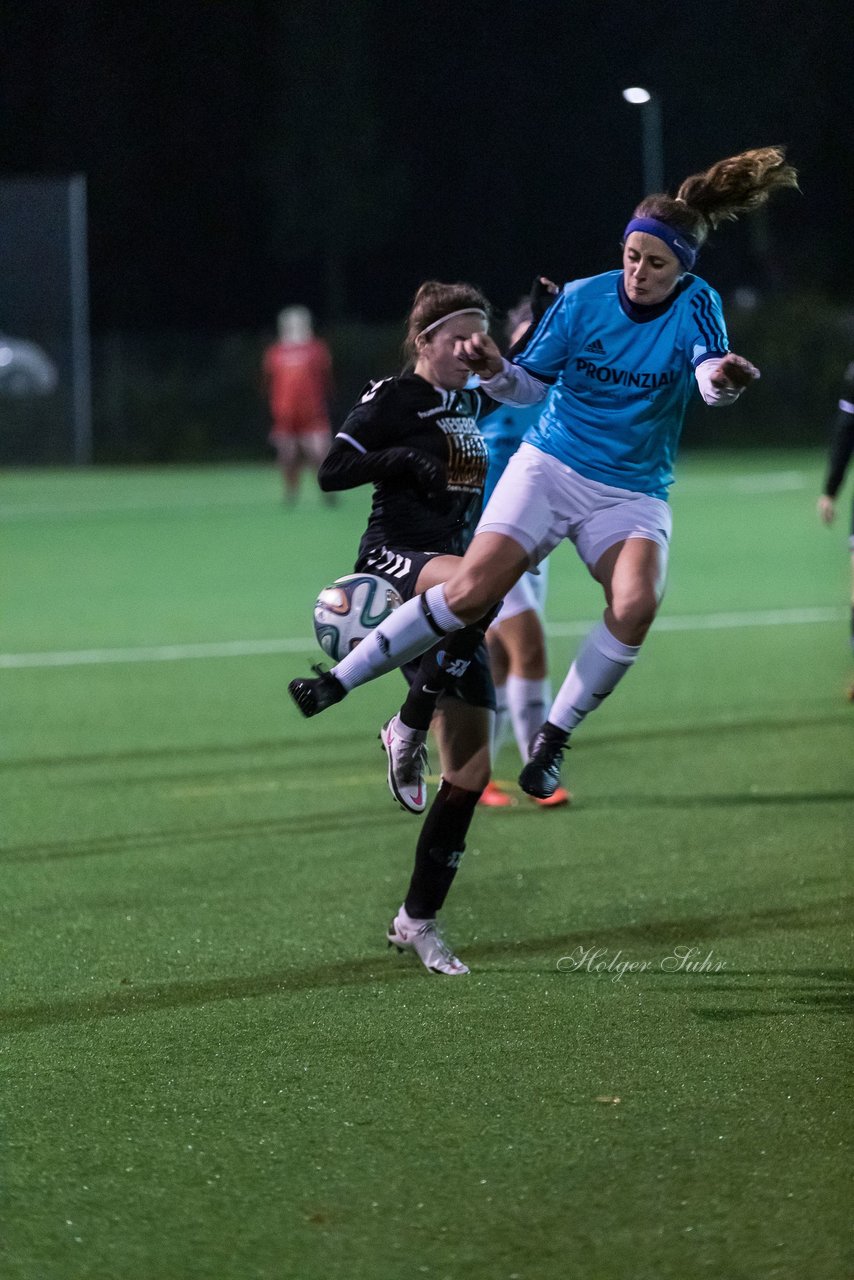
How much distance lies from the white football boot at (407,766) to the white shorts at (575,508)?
26.5 inches

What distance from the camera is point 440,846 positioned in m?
5.93

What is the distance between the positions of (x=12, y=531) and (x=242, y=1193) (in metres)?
20.0

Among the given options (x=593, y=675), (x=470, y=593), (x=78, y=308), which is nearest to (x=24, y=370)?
(x=78, y=308)

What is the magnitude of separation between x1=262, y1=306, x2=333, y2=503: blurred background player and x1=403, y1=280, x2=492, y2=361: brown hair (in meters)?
20.8

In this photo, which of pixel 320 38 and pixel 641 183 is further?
pixel 320 38

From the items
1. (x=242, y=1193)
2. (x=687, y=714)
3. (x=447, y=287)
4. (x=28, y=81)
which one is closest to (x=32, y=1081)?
(x=242, y=1193)

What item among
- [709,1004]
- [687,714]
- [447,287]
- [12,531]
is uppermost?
[447,287]

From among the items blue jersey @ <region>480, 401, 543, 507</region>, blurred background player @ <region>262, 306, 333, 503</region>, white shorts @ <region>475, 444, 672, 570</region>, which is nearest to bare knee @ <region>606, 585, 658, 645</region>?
white shorts @ <region>475, 444, 672, 570</region>

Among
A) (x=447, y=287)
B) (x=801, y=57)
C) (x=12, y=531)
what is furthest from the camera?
(x=801, y=57)

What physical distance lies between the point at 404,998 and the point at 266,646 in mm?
8275

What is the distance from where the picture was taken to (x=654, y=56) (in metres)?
40.0

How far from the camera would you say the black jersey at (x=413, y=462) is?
19.8ft

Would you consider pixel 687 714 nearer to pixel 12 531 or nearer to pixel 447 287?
pixel 447 287

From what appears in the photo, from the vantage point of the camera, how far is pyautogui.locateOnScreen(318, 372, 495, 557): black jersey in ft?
19.8
